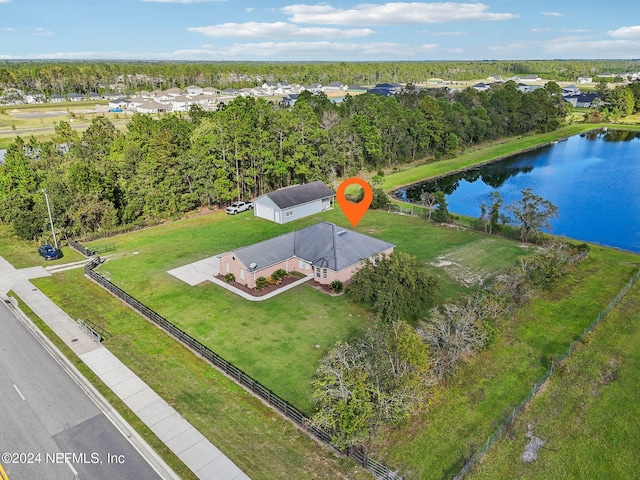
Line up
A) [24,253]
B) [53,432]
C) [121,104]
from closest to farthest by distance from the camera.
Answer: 1. [53,432]
2. [24,253]
3. [121,104]

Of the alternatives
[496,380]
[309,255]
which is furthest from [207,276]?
[496,380]

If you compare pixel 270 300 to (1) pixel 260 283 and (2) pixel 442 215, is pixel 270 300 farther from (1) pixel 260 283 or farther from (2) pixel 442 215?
(2) pixel 442 215

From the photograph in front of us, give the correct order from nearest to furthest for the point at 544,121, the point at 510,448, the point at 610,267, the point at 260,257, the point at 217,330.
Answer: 1. the point at 510,448
2. the point at 217,330
3. the point at 260,257
4. the point at 610,267
5. the point at 544,121

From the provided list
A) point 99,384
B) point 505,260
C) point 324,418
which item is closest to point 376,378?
point 324,418

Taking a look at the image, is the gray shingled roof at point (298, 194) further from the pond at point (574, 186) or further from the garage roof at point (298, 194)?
the pond at point (574, 186)

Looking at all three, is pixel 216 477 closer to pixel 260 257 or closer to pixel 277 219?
pixel 260 257

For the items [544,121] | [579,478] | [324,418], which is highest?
[544,121]
